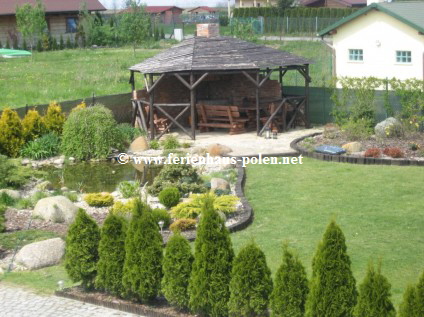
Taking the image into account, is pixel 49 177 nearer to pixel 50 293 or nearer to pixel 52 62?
pixel 50 293

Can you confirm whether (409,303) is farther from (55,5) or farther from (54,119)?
(55,5)

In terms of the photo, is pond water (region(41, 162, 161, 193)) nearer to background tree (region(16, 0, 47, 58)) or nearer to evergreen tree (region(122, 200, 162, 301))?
evergreen tree (region(122, 200, 162, 301))

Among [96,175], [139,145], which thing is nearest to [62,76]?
[139,145]

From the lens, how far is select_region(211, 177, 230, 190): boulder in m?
19.0

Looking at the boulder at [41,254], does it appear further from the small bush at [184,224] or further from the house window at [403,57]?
the house window at [403,57]

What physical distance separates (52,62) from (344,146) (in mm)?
24997

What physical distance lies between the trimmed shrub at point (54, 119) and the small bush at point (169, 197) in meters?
9.52

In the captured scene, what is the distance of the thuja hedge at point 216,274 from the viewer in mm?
9641

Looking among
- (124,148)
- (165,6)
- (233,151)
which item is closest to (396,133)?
(233,151)

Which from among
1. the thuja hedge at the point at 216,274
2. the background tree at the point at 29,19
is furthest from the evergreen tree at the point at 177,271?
the background tree at the point at 29,19

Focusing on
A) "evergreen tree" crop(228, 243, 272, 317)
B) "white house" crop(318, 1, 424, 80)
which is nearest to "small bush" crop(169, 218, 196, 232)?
"evergreen tree" crop(228, 243, 272, 317)

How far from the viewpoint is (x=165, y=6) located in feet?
311

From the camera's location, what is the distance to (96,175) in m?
23.1

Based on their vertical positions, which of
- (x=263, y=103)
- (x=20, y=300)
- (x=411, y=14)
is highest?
(x=411, y=14)
